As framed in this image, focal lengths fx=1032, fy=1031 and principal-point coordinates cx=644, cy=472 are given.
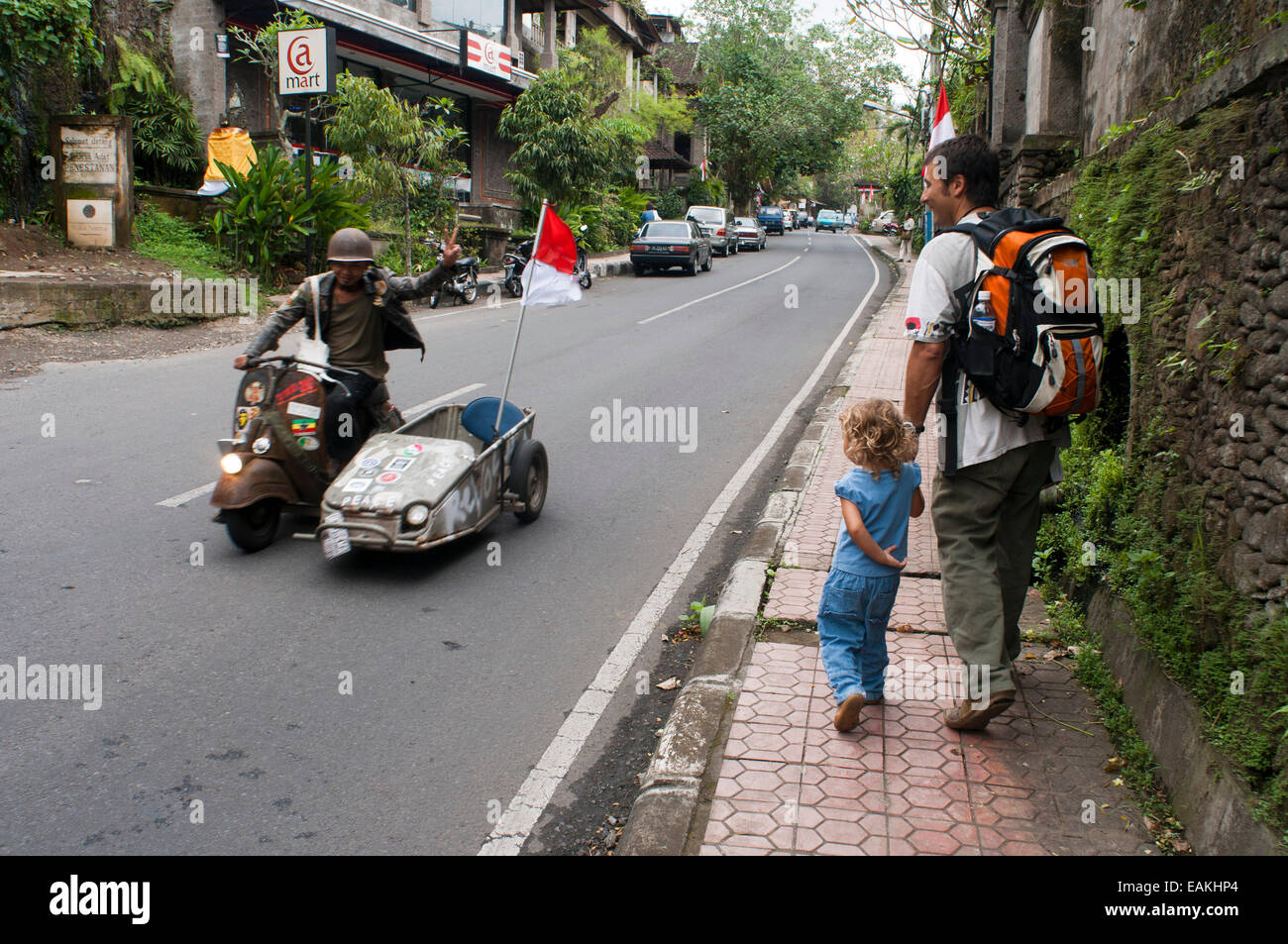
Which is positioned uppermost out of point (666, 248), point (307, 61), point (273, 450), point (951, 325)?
point (307, 61)

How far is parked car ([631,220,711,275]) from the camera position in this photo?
28859mm

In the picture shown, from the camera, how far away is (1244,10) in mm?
4727

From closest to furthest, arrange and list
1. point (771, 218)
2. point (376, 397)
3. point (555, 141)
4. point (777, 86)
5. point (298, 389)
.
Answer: point (298, 389) → point (376, 397) → point (555, 141) → point (777, 86) → point (771, 218)

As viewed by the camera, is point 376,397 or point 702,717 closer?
point 702,717

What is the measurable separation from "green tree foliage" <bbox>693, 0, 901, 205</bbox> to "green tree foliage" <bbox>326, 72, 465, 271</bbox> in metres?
33.0

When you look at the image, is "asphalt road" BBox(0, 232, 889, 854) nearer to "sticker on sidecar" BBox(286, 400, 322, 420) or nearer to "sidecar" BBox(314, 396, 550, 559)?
"sidecar" BBox(314, 396, 550, 559)

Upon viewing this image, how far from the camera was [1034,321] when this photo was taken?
3.62m

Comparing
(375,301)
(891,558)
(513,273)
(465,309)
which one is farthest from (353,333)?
(513,273)

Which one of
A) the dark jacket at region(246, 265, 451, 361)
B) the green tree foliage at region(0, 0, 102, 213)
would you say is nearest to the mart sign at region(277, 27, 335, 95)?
the green tree foliage at region(0, 0, 102, 213)

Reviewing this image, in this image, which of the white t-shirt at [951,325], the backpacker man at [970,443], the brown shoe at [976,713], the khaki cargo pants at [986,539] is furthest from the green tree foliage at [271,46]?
the brown shoe at [976,713]

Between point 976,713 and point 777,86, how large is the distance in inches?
2058

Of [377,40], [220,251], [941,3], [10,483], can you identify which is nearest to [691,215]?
[377,40]

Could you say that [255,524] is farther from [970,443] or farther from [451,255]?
[970,443]

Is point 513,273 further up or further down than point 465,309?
further up
